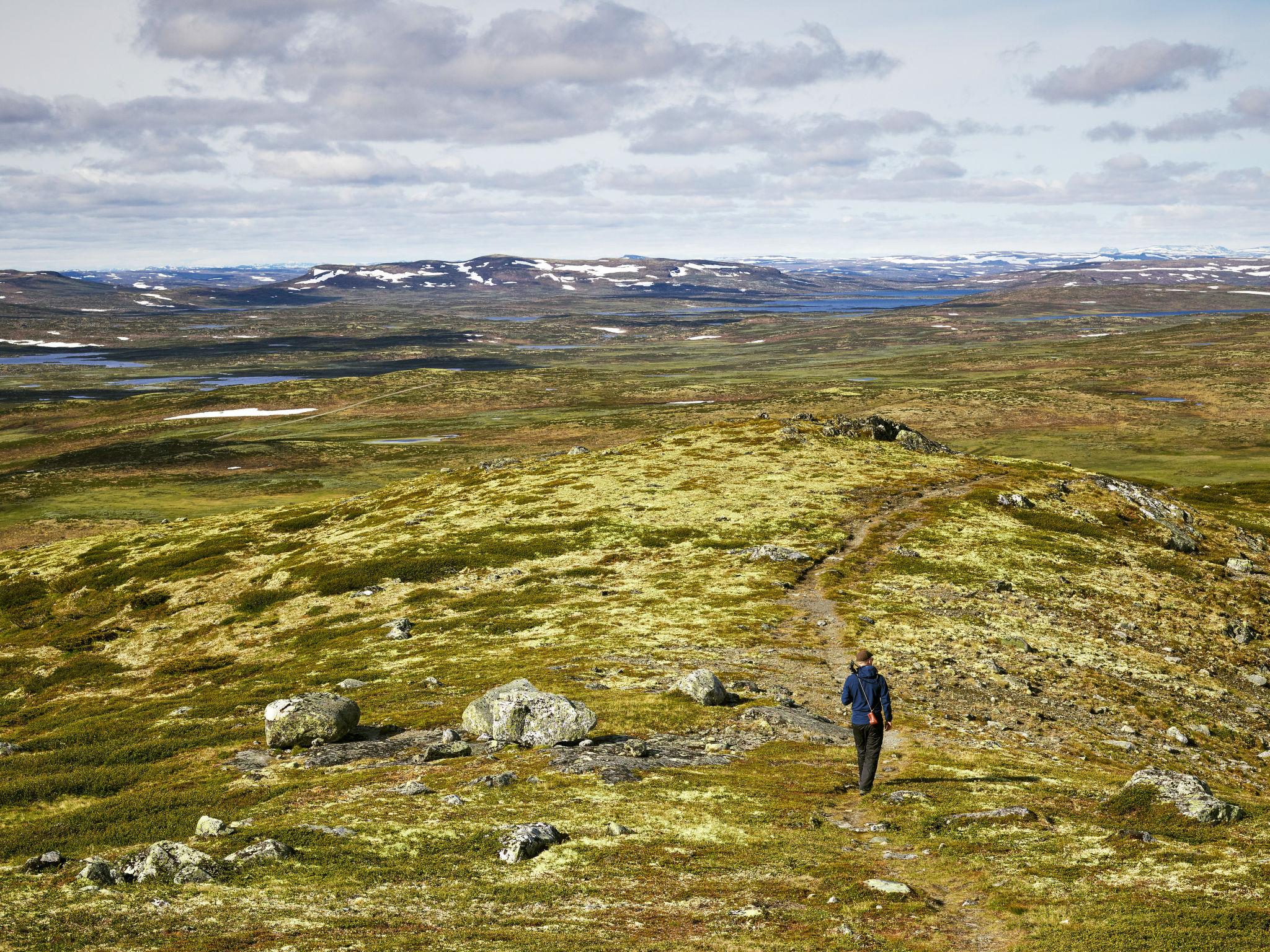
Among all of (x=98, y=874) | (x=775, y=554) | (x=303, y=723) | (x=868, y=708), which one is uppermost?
(x=868, y=708)

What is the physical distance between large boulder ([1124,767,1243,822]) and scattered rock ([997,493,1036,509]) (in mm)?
56437

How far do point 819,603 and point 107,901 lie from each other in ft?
135

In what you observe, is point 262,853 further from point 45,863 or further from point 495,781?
point 495,781

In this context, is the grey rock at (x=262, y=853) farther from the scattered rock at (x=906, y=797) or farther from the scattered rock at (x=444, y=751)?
the scattered rock at (x=906, y=797)

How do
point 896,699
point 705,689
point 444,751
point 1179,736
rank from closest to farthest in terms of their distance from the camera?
1. point 444,751
2. point 705,689
3. point 1179,736
4. point 896,699

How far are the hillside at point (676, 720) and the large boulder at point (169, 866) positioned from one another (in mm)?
595

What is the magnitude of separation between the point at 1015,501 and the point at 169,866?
246 feet

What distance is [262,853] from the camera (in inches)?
837

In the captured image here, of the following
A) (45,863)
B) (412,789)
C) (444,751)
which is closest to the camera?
(45,863)

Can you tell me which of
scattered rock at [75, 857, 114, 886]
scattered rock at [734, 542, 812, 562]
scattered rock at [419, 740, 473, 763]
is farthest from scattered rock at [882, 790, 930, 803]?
scattered rock at [734, 542, 812, 562]

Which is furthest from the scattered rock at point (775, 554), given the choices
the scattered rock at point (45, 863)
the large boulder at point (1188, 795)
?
the scattered rock at point (45, 863)

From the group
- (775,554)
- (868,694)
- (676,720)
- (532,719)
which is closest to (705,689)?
(676,720)

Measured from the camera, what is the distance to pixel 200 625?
64.4 meters

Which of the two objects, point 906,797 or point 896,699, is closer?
point 906,797
